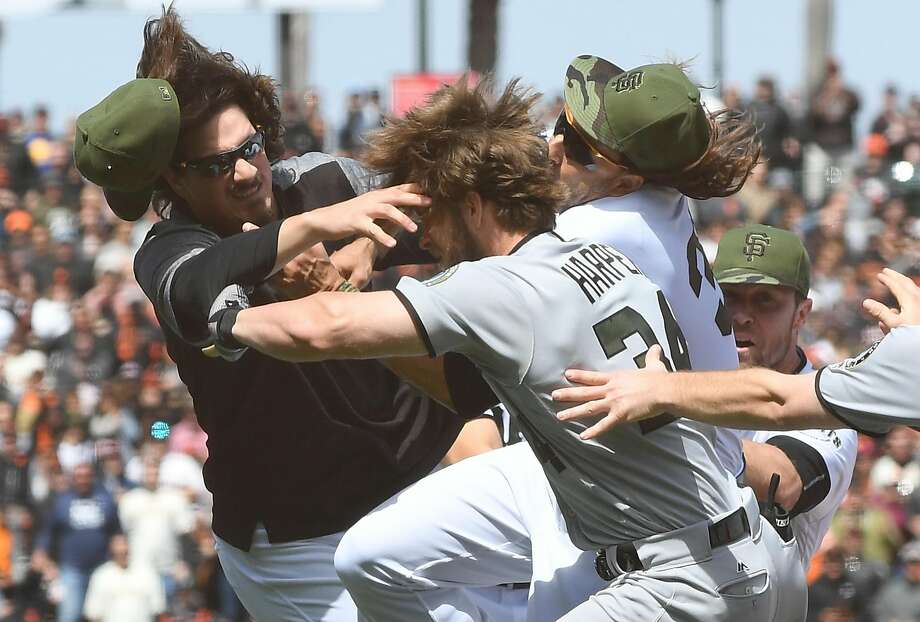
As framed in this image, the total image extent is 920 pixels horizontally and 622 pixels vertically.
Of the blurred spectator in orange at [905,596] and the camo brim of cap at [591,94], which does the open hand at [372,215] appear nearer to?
the camo brim of cap at [591,94]

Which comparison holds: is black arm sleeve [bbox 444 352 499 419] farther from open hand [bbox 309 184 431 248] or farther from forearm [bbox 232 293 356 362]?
forearm [bbox 232 293 356 362]

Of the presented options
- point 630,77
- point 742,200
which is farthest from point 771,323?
point 742,200

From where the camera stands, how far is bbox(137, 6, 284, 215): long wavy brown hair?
4207mm

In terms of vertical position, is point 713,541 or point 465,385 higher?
point 465,385

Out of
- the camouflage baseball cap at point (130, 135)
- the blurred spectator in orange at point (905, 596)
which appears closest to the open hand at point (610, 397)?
the camouflage baseball cap at point (130, 135)

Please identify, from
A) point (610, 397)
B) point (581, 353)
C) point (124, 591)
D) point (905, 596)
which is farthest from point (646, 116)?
point (124, 591)

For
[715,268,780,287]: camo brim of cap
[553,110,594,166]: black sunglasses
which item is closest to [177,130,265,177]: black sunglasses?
[553,110,594,166]: black sunglasses

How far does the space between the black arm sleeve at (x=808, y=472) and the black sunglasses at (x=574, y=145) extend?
1.08 metres

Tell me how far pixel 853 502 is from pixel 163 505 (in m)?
4.25

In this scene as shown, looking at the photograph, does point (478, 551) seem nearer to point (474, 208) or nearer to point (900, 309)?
point (474, 208)

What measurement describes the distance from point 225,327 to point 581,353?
31.9 inches

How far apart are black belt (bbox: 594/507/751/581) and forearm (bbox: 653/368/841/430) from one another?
249mm

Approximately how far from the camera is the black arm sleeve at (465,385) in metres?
3.96

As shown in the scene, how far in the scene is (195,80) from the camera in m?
4.24
